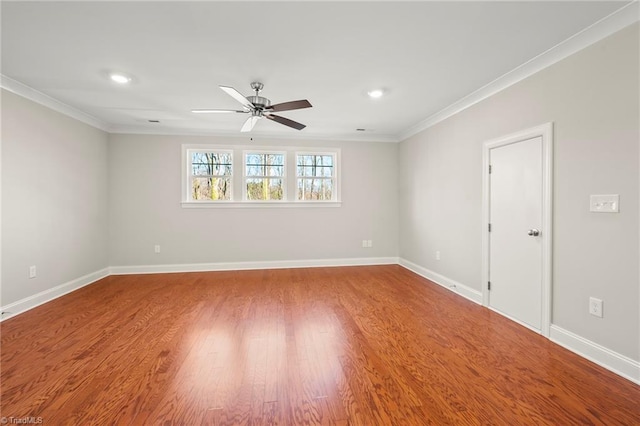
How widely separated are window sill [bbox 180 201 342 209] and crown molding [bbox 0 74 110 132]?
181 cm

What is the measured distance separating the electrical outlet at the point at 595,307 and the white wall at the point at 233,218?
346 cm

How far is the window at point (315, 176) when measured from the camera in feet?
17.6

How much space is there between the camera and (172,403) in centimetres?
165

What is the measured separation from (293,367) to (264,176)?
3.82m

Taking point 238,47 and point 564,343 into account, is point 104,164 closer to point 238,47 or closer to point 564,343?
point 238,47

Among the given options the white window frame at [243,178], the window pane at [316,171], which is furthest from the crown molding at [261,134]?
the window pane at [316,171]

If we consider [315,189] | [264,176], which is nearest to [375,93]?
[315,189]

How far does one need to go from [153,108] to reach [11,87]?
1341 millimetres

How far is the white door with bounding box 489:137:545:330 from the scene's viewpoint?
2588mm

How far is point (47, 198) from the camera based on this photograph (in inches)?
135

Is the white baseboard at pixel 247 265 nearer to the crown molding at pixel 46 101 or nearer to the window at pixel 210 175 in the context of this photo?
the window at pixel 210 175

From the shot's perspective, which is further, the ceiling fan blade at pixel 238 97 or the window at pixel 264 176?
the window at pixel 264 176

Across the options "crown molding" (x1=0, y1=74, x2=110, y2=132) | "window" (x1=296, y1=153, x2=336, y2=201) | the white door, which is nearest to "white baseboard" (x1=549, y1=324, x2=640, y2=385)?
the white door

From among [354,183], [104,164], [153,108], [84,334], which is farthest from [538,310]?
[104,164]
